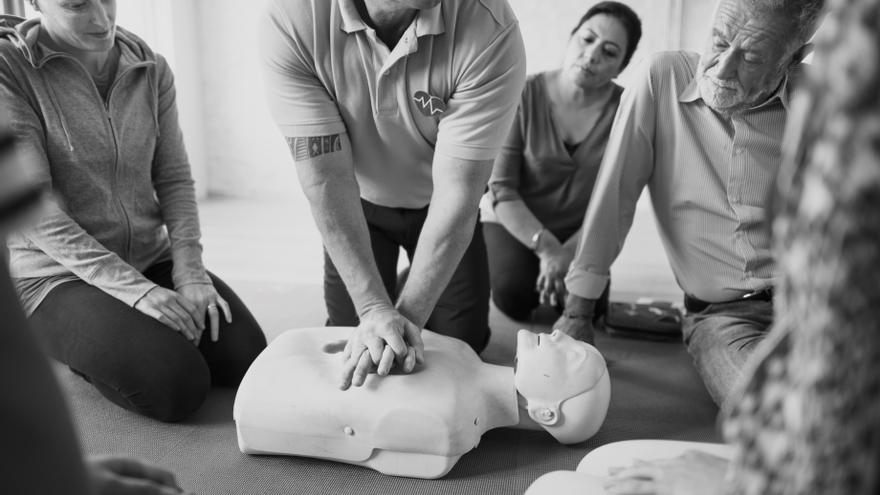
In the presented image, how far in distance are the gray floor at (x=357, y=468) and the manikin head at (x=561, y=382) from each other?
106mm

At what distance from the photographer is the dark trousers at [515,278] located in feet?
8.38

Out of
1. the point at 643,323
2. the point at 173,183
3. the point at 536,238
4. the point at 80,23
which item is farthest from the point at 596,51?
the point at 80,23

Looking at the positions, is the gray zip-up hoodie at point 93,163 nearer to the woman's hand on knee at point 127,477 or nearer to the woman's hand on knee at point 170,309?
the woman's hand on knee at point 170,309

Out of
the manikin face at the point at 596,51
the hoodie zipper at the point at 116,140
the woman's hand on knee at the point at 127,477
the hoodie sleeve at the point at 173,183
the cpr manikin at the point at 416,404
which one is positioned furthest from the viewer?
the manikin face at the point at 596,51

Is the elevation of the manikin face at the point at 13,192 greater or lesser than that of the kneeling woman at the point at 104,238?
greater

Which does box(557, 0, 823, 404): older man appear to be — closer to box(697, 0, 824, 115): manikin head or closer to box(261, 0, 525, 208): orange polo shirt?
box(697, 0, 824, 115): manikin head

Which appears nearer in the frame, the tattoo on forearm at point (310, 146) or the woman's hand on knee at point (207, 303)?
the tattoo on forearm at point (310, 146)

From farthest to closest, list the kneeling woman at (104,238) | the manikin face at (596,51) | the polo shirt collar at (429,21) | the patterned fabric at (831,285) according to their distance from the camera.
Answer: the manikin face at (596,51)
the kneeling woman at (104,238)
the polo shirt collar at (429,21)
the patterned fabric at (831,285)

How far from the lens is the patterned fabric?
0.46 metres

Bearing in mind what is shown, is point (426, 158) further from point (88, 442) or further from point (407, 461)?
point (88, 442)

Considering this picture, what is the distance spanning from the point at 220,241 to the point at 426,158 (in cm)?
197

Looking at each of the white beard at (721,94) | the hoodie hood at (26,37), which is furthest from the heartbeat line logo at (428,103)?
the hoodie hood at (26,37)

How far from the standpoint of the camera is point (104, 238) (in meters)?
1.89

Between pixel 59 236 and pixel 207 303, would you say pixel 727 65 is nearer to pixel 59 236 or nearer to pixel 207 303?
pixel 207 303
